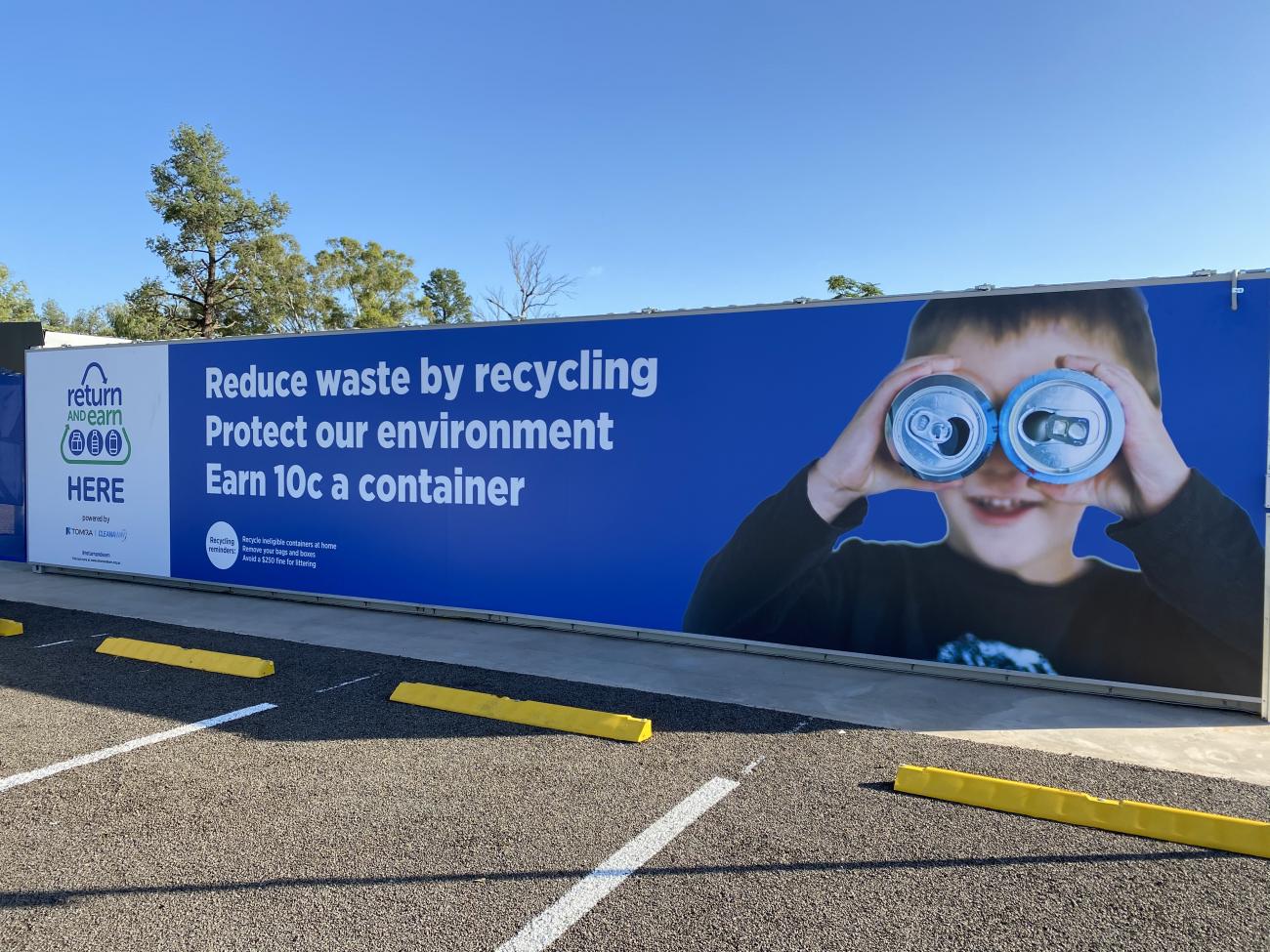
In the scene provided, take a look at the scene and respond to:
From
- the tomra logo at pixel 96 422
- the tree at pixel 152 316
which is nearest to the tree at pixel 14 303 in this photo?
the tree at pixel 152 316

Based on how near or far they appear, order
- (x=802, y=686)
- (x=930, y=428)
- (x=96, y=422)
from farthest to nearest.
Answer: (x=96, y=422)
(x=930, y=428)
(x=802, y=686)

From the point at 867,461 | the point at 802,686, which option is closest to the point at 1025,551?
the point at 867,461

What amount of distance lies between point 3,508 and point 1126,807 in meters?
14.9

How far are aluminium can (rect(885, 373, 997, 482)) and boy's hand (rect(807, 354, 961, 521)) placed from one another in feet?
0.19

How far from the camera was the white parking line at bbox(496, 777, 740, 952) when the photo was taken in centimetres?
328

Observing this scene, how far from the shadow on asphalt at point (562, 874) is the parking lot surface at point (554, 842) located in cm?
1

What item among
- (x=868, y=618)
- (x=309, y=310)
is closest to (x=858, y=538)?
(x=868, y=618)

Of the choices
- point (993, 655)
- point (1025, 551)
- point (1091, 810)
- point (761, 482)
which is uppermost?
point (761, 482)

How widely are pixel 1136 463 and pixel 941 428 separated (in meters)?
1.43

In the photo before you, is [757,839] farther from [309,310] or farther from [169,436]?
[309,310]


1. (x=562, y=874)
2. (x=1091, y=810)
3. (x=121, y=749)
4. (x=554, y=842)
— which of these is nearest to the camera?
(x=562, y=874)

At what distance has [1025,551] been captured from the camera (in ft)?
22.6

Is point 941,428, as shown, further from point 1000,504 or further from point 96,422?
point 96,422

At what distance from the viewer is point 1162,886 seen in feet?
12.2
